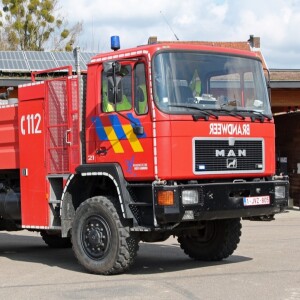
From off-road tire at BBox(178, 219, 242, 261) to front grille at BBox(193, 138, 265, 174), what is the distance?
1.34m

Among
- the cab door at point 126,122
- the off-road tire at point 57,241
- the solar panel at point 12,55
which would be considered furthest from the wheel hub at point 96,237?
the solar panel at point 12,55

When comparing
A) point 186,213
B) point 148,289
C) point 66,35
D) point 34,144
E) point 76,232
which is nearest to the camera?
point 148,289

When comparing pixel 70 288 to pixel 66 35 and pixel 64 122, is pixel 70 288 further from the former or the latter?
pixel 66 35

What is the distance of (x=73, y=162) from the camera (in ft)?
32.1

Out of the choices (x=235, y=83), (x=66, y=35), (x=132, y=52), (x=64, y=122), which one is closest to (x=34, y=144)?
(x=64, y=122)

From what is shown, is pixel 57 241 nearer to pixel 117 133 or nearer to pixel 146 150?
pixel 117 133

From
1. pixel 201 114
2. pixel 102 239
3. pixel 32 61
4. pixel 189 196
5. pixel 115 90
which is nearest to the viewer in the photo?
pixel 189 196

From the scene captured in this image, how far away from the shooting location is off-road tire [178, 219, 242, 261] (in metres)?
10.6

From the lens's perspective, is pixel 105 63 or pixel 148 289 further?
pixel 105 63

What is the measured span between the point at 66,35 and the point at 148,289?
Answer: 3937 centimetres

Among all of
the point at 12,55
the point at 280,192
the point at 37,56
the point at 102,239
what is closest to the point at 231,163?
the point at 280,192

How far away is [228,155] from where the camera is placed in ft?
30.5

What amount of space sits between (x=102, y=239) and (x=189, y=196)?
140 centimetres

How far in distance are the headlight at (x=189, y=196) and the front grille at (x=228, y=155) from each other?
28cm
